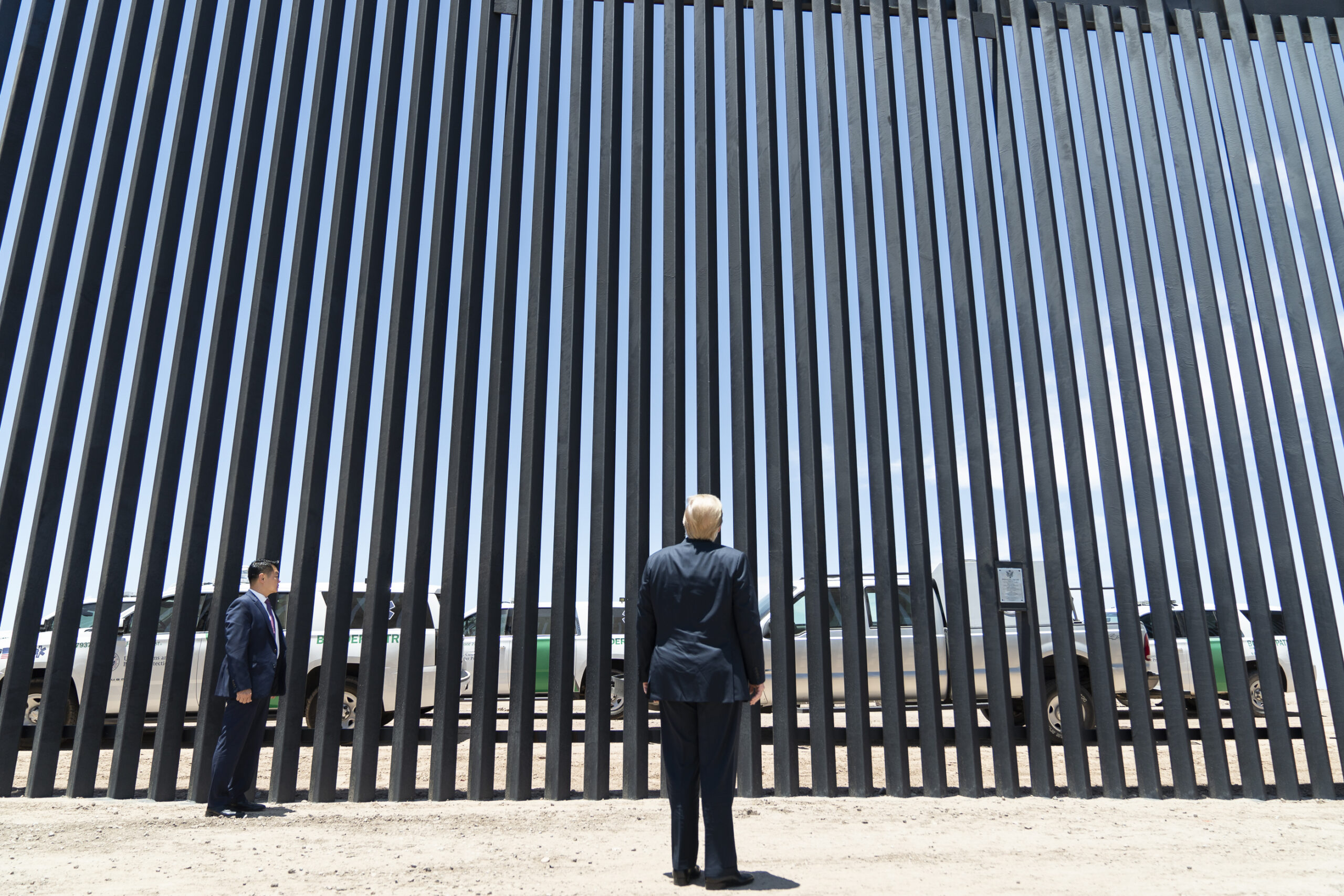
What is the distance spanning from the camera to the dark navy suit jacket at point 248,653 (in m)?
4.72

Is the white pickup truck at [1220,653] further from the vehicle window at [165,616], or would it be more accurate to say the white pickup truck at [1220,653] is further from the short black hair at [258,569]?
the vehicle window at [165,616]

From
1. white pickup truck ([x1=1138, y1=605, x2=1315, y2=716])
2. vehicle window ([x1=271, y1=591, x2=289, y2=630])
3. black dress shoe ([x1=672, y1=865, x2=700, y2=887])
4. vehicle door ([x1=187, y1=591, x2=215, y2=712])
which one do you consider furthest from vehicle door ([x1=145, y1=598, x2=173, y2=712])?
white pickup truck ([x1=1138, y1=605, x2=1315, y2=716])

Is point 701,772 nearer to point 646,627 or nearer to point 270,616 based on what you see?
point 646,627

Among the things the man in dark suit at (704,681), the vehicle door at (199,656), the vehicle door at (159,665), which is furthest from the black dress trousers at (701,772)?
the vehicle door at (159,665)

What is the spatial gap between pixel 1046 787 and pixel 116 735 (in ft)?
17.9

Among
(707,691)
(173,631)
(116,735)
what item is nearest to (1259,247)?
(707,691)

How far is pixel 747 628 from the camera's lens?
3535mm

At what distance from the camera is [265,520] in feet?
17.1

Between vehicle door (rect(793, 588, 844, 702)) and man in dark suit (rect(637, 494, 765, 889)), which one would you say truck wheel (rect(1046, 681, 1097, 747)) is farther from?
man in dark suit (rect(637, 494, 765, 889))

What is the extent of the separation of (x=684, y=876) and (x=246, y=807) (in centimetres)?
272

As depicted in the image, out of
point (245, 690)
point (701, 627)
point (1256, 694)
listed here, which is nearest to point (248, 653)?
point (245, 690)

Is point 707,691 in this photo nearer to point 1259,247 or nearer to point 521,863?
point 521,863

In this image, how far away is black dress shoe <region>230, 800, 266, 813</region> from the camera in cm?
476

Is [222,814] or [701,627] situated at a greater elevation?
[701,627]
